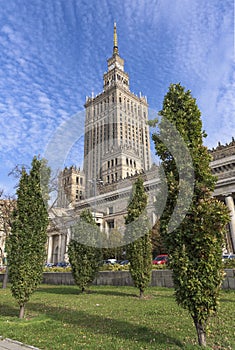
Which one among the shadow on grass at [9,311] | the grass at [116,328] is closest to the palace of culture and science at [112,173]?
the shadow on grass at [9,311]

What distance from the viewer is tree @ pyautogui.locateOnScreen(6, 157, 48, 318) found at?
10.9 meters

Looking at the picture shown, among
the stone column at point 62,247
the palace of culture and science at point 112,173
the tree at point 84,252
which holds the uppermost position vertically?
the palace of culture and science at point 112,173

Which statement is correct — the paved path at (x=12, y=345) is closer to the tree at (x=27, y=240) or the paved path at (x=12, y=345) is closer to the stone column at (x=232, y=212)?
the tree at (x=27, y=240)

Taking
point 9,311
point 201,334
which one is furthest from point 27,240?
point 201,334

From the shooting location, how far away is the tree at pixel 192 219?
670cm

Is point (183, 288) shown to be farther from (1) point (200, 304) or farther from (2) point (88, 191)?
(2) point (88, 191)

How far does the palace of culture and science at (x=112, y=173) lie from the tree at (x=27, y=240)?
89.7ft

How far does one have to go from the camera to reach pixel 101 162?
302 feet

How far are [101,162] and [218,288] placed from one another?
86.2 meters

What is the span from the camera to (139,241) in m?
17.5

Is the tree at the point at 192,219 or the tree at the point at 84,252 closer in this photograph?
the tree at the point at 192,219

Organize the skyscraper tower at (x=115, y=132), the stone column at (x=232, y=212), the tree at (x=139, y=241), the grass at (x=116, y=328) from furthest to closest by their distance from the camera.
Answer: the skyscraper tower at (x=115, y=132)
the stone column at (x=232, y=212)
the tree at (x=139, y=241)
the grass at (x=116, y=328)

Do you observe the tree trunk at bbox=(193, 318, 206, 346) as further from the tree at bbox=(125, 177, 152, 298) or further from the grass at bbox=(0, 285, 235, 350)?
the tree at bbox=(125, 177, 152, 298)

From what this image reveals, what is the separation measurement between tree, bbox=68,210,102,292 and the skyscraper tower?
116 ft
